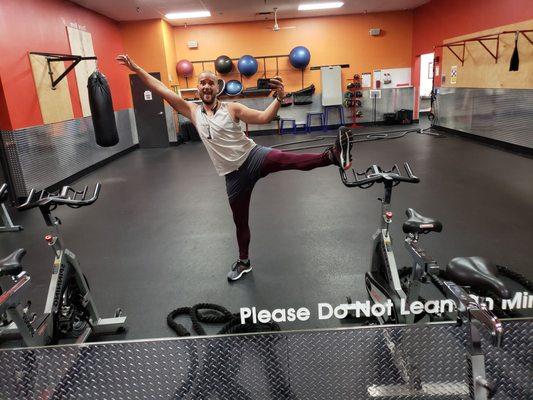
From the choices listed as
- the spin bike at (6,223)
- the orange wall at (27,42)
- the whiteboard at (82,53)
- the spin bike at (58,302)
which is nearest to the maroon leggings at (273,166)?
the spin bike at (58,302)

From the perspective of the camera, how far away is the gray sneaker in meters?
3.11

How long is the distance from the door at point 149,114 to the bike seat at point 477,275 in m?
9.94

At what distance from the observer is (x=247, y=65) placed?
36.0 feet

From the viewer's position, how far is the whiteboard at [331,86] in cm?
1123

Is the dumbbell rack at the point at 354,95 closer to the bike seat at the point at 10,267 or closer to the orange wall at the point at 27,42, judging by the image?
the orange wall at the point at 27,42

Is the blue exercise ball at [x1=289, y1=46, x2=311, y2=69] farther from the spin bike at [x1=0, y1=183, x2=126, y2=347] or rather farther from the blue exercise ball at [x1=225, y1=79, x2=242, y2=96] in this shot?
the spin bike at [x1=0, y1=183, x2=126, y2=347]

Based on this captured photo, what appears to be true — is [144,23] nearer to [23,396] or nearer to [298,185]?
[298,185]

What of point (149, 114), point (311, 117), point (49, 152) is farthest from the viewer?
point (311, 117)

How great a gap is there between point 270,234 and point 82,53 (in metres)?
6.29

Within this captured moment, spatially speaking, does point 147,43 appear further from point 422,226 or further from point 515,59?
point 422,226

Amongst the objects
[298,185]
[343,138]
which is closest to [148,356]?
[343,138]

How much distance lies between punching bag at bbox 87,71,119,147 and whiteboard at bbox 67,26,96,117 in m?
4.40

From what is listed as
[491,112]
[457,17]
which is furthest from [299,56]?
[491,112]

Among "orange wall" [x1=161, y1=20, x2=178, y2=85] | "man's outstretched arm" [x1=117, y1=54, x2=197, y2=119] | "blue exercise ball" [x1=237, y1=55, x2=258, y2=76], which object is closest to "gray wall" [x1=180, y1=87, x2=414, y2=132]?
"blue exercise ball" [x1=237, y1=55, x2=258, y2=76]
